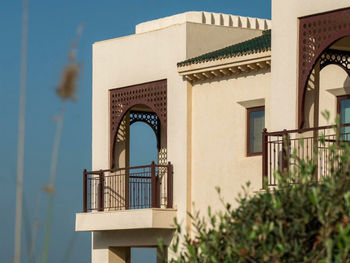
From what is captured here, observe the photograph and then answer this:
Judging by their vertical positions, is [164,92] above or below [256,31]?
below

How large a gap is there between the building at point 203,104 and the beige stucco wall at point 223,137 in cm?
2

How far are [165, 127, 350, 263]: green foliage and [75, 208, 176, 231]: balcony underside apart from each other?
1098cm

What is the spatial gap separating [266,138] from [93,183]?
7.05 m

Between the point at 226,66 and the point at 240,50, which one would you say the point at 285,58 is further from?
the point at 226,66

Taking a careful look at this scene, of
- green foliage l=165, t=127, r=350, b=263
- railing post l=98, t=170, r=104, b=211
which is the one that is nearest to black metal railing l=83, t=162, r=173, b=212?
railing post l=98, t=170, r=104, b=211

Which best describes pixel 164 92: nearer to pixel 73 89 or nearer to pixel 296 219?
pixel 296 219

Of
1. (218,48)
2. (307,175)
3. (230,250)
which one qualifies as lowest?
(230,250)

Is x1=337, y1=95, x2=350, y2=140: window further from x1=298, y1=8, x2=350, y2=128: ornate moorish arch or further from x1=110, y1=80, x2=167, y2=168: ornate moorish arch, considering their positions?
x1=110, y1=80, x2=167, y2=168: ornate moorish arch

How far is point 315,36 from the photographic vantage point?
16656mm

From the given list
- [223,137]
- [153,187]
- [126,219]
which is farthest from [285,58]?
[126,219]

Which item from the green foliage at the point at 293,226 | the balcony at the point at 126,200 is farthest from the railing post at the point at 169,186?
the green foliage at the point at 293,226

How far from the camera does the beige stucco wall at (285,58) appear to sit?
17.0m

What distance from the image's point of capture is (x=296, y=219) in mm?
8547

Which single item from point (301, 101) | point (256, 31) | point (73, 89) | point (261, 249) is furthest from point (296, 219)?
point (256, 31)
